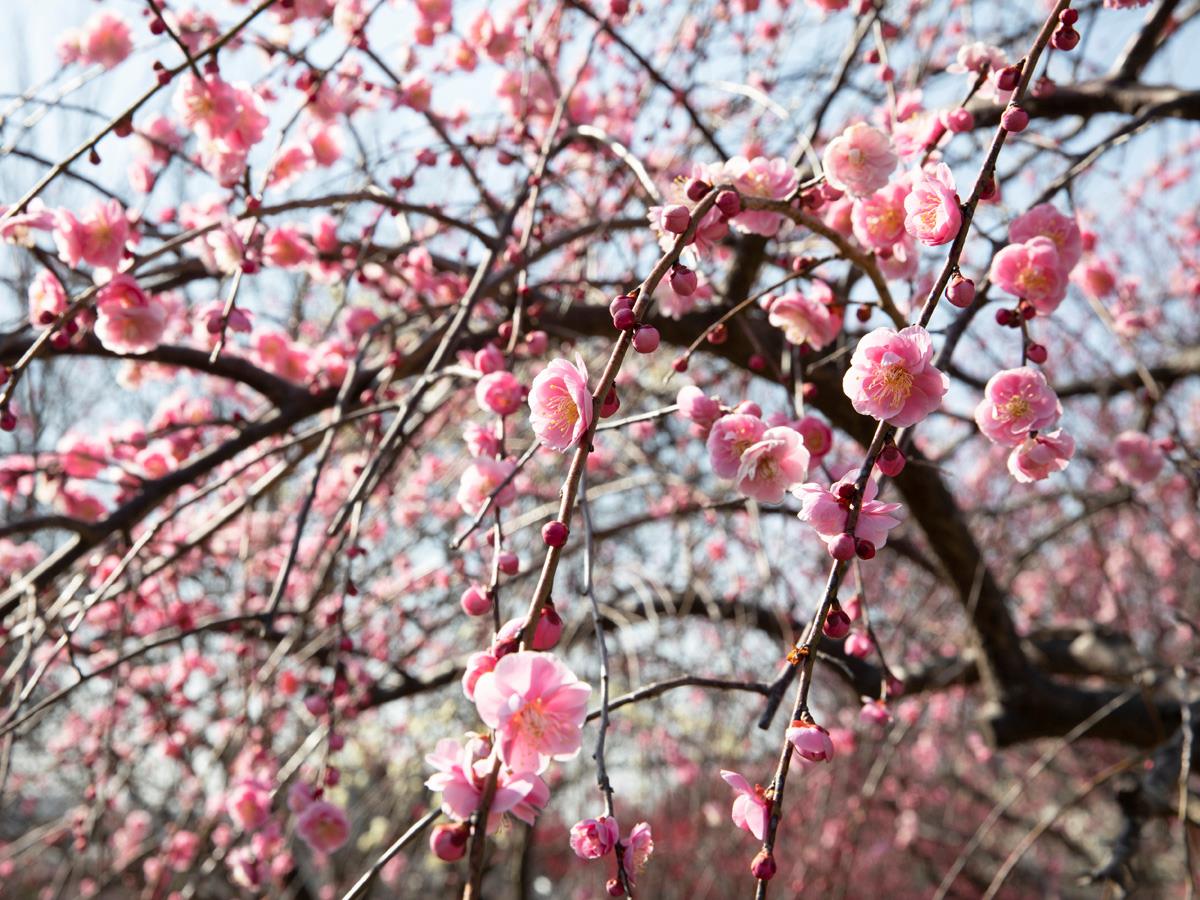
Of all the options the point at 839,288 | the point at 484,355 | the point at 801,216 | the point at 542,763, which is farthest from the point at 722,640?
the point at 542,763

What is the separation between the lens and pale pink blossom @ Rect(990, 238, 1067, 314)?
3.57ft

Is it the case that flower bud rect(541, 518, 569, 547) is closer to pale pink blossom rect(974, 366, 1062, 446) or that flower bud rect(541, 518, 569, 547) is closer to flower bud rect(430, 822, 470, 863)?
flower bud rect(430, 822, 470, 863)

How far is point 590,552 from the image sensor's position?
798 mm

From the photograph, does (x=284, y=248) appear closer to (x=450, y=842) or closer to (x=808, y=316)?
(x=808, y=316)

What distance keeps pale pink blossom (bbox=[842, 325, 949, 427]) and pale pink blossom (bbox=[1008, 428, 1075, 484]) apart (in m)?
0.24

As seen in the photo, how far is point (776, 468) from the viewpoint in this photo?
99cm

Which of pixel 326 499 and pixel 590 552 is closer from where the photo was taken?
pixel 590 552

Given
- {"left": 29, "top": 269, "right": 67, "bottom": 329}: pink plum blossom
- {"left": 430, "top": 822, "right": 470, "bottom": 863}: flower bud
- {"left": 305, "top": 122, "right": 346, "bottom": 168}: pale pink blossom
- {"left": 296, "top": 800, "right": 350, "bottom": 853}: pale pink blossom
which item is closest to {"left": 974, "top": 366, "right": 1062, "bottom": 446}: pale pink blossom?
{"left": 430, "top": 822, "right": 470, "bottom": 863}: flower bud

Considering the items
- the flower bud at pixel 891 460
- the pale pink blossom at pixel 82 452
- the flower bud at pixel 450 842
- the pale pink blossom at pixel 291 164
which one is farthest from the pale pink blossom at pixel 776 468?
the pale pink blossom at pixel 82 452

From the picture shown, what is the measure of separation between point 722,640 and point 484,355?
1431 millimetres

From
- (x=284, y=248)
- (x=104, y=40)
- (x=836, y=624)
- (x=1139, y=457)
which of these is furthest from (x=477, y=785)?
(x=104, y=40)

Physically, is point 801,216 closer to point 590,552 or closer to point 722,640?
point 590,552

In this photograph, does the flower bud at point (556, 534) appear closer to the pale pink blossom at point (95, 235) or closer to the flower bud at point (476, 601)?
the flower bud at point (476, 601)

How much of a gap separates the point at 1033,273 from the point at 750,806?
0.71 meters
